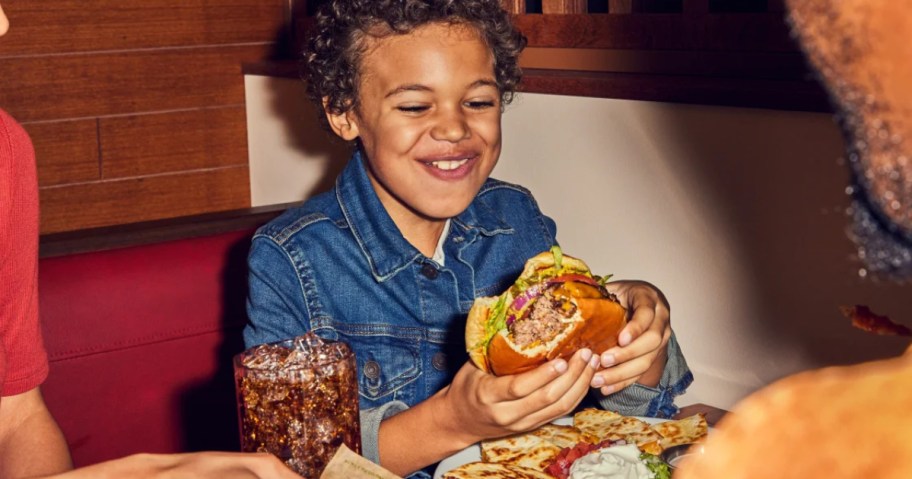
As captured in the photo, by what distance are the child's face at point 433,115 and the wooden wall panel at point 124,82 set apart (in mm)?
→ 1308

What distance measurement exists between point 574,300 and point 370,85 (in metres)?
0.66

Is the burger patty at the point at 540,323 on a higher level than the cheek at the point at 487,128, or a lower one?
lower

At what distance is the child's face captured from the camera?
161 cm

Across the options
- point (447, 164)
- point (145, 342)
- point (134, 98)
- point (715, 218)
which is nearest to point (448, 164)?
point (447, 164)

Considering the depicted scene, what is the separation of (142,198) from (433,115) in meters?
1.51

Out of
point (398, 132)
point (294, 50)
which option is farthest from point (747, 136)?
point (294, 50)

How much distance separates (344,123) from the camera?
1.81 metres

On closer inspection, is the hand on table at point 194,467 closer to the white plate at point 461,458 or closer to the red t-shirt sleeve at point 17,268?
the white plate at point 461,458

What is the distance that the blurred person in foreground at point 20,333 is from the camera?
1405mm

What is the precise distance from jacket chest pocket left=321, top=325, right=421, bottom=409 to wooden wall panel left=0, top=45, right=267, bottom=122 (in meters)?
1.41

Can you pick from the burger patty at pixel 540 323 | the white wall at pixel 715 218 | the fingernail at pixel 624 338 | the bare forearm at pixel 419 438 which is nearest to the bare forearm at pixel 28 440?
the bare forearm at pixel 419 438

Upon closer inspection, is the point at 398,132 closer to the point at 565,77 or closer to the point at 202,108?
the point at 565,77

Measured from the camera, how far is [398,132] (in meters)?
1.63

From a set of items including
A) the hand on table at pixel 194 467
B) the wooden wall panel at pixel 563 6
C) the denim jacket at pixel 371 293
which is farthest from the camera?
the wooden wall panel at pixel 563 6
